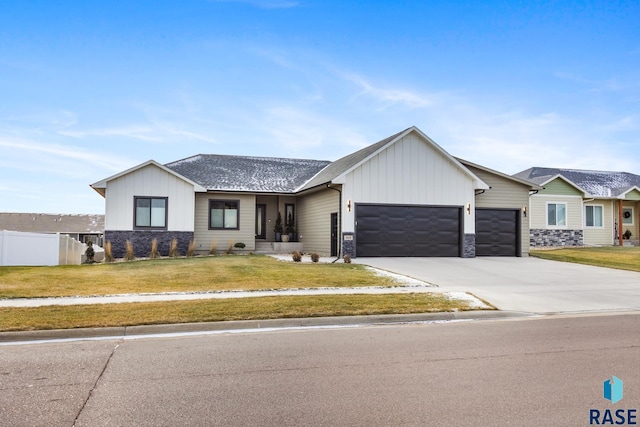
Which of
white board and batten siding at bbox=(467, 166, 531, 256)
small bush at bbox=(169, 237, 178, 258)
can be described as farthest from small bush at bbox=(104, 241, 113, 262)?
white board and batten siding at bbox=(467, 166, 531, 256)

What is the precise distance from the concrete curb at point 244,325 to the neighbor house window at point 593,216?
2728cm

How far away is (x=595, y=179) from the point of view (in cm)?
3822

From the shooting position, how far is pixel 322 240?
25000mm

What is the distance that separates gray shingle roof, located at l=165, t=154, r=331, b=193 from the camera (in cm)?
2733

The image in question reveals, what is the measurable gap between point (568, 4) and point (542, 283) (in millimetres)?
10197

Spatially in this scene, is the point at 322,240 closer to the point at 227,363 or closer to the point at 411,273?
the point at 411,273

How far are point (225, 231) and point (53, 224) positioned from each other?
40372 millimetres

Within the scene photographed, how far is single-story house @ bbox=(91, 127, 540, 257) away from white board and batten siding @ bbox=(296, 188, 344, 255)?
0.05 m

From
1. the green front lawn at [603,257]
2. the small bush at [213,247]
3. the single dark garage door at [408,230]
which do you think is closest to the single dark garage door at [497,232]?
the green front lawn at [603,257]

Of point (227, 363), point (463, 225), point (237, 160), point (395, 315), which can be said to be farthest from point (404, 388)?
point (237, 160)

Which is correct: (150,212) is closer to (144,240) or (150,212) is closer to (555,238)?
(144,240)

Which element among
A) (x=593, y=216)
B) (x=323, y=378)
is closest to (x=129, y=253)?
(x=323, y=378)

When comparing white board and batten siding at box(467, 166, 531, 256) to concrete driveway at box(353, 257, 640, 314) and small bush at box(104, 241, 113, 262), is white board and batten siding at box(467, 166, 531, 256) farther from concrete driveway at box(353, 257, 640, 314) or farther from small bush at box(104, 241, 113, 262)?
small bush at box(104, 241, 113, 262)

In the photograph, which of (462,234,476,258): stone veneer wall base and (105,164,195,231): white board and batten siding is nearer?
(462,234,476,258): stone veneer wall base
